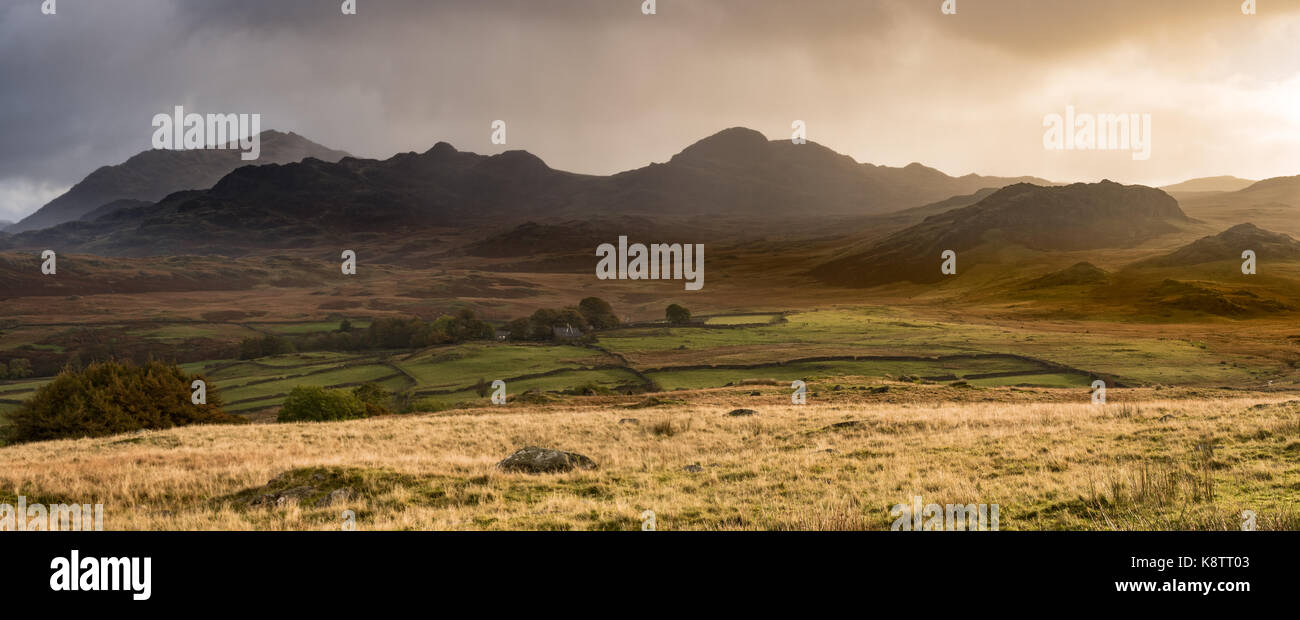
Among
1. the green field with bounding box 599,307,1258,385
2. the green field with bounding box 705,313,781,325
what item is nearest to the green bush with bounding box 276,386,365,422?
the green field with bounding box 599,307,1258,385

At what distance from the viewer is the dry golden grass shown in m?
12.5

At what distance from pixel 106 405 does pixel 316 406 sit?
39.4 feet

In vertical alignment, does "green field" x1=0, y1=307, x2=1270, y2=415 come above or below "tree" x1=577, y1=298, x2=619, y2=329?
below

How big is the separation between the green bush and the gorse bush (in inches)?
192

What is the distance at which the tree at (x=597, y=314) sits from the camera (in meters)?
139

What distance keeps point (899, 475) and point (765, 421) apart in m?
15.8

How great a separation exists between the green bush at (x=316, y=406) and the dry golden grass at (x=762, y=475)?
1549 cm

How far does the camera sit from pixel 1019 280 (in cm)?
18525

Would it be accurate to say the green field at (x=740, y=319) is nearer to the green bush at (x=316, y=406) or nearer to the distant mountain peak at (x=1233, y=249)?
the green bush at (x=316, y=406)

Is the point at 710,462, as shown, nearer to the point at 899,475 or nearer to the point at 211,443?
the point at 899,475
